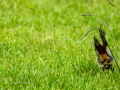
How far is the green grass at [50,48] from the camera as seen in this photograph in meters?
2.52

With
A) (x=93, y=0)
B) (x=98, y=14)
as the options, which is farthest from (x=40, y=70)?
(x=93, y=0)

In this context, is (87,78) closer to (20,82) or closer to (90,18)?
(20,82)

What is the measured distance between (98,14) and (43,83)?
343 cm

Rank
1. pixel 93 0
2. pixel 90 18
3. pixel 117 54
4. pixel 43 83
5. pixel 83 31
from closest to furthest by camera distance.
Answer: pixel 43 83, pixel 117 54, pixel 83 31, pixel 90 18, pixel 93 0

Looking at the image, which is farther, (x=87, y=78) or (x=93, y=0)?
(x=93, y=0)

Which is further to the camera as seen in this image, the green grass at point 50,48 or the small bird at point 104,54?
the small bird at point 104,54

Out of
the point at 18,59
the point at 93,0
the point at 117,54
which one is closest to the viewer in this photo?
the point at 18,59

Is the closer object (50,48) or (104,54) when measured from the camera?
(104,54)

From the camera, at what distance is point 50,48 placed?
352cm

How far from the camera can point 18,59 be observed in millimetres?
2957

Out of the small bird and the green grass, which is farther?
the small bird

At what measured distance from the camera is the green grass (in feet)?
8.28

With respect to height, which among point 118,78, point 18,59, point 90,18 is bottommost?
point 118,78

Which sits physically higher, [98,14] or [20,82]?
[98,14]
